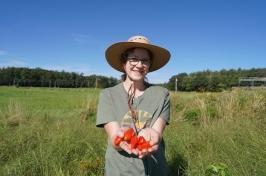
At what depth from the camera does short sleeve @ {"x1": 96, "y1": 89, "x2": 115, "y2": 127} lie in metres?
2.15

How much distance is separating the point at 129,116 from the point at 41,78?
10603cm

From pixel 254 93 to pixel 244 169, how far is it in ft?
19.7

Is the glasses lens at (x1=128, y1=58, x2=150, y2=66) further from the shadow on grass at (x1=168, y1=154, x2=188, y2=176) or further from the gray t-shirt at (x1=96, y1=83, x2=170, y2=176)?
the shadow on grass at (x1=168, y1=154, x2=188, y2=176)

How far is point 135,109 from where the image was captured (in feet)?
7.25

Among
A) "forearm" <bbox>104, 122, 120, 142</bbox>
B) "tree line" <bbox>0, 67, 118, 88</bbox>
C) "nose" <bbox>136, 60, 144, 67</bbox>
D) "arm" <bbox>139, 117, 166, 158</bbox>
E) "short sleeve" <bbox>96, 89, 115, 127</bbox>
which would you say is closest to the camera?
"arm" <bbox>139, 117, 166, 158</bbox>

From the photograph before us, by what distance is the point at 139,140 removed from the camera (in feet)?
5.93

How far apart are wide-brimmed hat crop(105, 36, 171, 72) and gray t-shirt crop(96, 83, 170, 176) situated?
27 cm

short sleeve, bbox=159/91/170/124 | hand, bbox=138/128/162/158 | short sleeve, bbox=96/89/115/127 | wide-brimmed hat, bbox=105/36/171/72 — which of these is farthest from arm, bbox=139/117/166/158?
wide-brimmed hat, bbox=105/36/171/72

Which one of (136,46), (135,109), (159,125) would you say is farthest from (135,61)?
(159,125)

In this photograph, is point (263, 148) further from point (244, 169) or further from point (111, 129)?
point (111, 129)

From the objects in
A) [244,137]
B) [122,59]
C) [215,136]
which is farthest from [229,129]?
[122,59]

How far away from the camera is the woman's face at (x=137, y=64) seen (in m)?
2.26

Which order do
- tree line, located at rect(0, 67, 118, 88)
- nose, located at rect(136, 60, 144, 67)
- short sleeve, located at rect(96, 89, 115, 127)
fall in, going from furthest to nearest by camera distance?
tree line, located at rect(0, 67, 118, 88) → nose, located at rect(136, 60, 144, 67) → short sleeve, located at rect(96, 89, 115, 127)

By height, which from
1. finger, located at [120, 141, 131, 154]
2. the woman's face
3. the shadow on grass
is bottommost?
the shadow on grass
